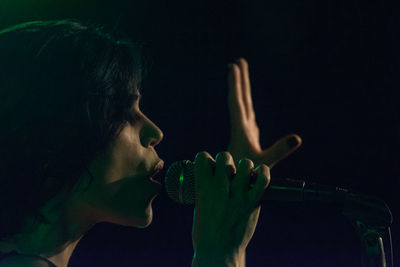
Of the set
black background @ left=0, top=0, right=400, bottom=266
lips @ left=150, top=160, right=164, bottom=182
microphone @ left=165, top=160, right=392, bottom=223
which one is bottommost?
black background @ left=0, top=0, right=400, bottom=266

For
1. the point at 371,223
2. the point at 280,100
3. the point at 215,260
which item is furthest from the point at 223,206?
the point at 280,100

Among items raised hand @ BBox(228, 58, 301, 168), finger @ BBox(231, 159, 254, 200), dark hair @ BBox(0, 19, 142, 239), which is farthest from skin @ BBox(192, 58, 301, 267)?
raised hand @ BBox(228, 58, 301, 168)

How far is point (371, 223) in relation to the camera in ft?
3.64

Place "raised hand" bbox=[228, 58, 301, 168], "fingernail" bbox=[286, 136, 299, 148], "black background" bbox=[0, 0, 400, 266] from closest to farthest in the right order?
"fingernail" bbox=[286, 136, 299, 148]
"raised hand" bbox=[228, 58, 301, 168]
"black background" bbox=[0, 0, 400, 266]

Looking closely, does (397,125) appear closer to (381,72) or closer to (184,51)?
(381,72)

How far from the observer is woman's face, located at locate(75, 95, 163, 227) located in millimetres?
1183

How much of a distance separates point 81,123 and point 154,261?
1760mm

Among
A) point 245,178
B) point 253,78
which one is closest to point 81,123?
point 245,178

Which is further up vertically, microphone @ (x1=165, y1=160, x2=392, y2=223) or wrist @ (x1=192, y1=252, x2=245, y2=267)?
microphone @ (x1=165, y1=160, x2=392, y2=223)

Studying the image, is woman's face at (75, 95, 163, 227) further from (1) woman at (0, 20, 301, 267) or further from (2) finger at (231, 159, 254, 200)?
(2) finger at (231, 159, 254, 200)

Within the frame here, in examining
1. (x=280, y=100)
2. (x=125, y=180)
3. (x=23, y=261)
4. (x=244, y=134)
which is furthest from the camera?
(x=280, y=100)

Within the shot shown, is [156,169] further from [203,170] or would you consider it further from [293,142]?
[293,142]

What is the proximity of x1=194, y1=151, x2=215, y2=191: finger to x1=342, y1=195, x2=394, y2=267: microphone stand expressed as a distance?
330 millimetres

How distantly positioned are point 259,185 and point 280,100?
1.82 meters
